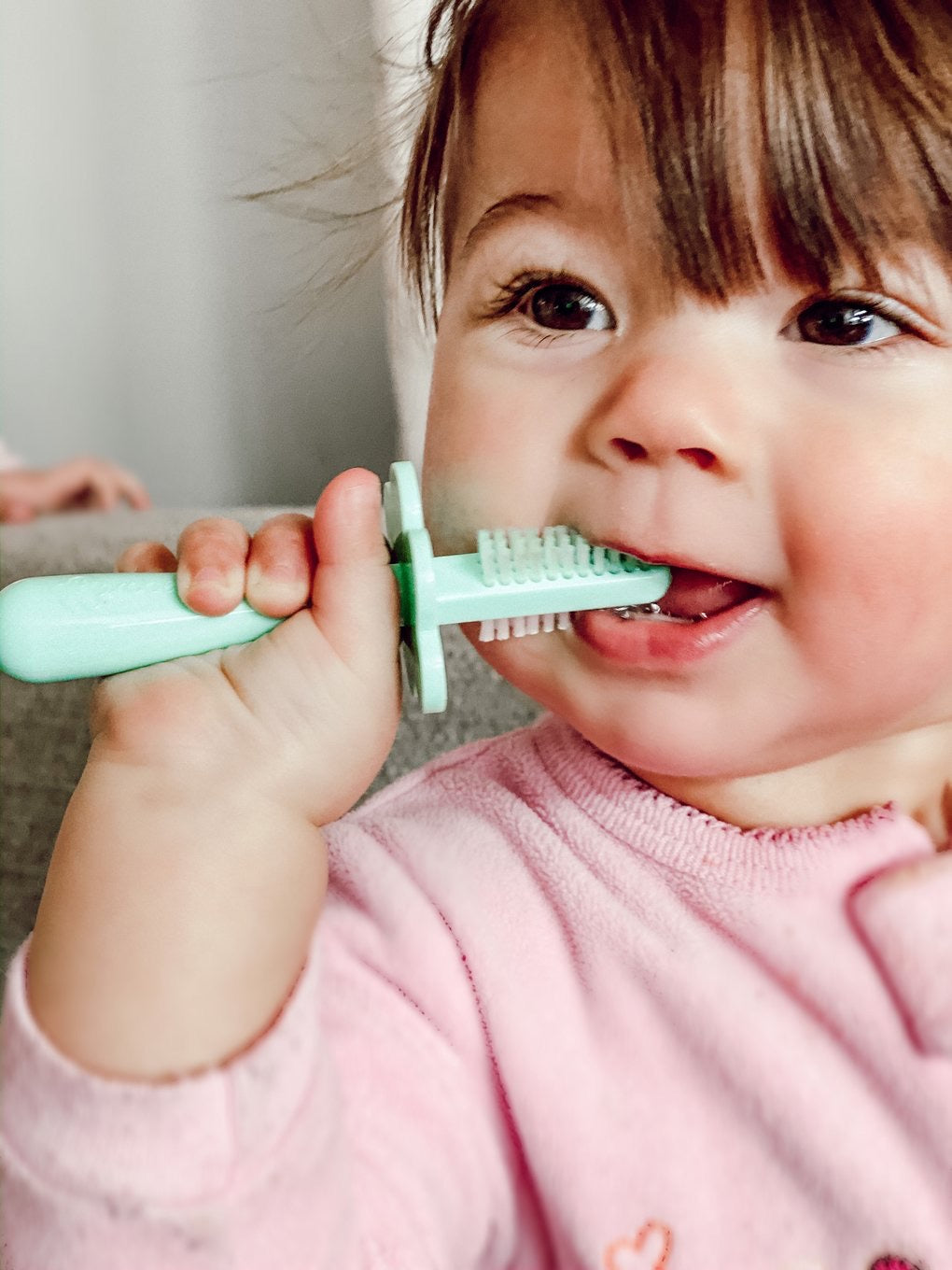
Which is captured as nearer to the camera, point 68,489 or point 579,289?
point 579,289

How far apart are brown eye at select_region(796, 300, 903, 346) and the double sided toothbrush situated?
0.33 feet

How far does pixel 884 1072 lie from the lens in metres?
0.44

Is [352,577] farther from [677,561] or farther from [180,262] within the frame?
[180,262]

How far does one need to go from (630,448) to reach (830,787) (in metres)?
0.20

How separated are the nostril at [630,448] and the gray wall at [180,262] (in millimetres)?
500

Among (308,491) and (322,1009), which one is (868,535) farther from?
(308,491)

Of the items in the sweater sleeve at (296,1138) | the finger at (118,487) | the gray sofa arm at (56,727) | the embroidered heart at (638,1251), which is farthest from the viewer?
the finger at (118,487)

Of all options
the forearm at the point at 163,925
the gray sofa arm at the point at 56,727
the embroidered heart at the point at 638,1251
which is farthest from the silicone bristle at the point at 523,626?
the gray sofa arm at the point at 56,727

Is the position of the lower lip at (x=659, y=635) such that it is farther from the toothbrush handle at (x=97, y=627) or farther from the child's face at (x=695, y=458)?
the toothbrush handle at (x=97, y=627)

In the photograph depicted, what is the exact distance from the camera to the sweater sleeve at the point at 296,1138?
338 millimetres

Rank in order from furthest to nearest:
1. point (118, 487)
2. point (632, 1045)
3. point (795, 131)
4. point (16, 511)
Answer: point (118, 487)
point (16, 511)
point (632, 1045)
point (795, 131)

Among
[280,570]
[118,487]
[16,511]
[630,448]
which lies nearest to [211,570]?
[280,570]

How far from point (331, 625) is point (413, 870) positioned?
0.16 meters

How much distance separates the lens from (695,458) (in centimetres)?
37
